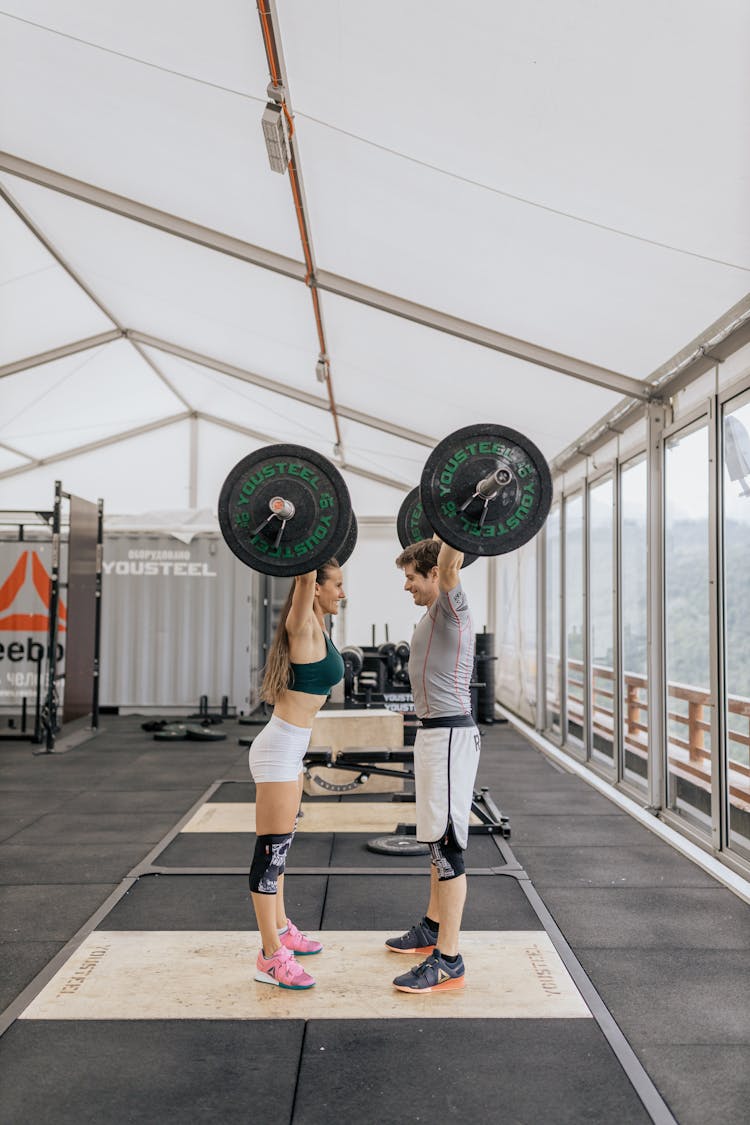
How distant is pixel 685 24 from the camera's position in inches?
82.8

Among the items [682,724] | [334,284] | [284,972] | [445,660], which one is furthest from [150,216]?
[284,972]

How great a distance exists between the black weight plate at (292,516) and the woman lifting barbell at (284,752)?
0.08 m

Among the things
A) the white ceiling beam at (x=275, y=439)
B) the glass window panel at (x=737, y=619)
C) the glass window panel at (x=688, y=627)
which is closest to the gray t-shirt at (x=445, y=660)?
the glass window panel at (x=737, y=619)

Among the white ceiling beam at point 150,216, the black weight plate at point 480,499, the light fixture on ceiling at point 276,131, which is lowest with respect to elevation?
the black weight plate at point 480,499

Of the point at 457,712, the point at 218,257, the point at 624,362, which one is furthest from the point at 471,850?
the point at 218,257

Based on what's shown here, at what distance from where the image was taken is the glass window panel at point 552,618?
698cm

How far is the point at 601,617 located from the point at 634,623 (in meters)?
0.70

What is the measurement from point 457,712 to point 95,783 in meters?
3.42

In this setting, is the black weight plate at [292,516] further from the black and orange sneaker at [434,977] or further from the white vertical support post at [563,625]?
the white vertical support post at [563,625]

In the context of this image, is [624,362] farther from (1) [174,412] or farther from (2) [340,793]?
(1) [174,412]

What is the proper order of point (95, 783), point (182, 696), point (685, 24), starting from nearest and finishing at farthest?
1. point (685, 24)
2. point (95, 783)
3. point (182, 696)

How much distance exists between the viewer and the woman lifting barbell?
2180mm

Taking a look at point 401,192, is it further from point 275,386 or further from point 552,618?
point 275,386

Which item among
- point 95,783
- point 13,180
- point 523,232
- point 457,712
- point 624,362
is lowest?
point 95,783
